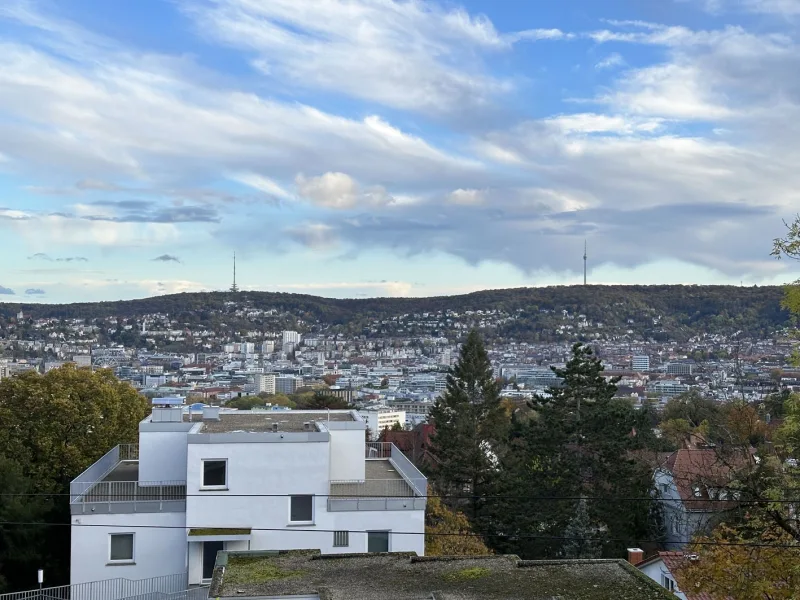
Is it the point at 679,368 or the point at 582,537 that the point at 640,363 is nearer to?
the point at 679,368

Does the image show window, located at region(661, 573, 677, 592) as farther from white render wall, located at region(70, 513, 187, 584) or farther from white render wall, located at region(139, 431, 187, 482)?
white render wall, located at region(139, 431, 187, 482)

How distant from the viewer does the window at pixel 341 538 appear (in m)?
19.0

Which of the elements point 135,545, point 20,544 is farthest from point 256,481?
point 20,544

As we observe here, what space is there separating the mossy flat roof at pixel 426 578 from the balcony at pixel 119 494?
6129 millimetres

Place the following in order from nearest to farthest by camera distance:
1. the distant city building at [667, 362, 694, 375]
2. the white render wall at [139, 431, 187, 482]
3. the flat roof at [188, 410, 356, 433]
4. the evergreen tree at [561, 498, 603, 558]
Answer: the white render wall at [139, 431, 187, 482]
the flat roof at [188, 410, 356, 433]
the evergreen tree at [561, 498, 603, 558]
the distant city building at [667, 362, 694, 375]

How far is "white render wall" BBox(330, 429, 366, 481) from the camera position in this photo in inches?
819

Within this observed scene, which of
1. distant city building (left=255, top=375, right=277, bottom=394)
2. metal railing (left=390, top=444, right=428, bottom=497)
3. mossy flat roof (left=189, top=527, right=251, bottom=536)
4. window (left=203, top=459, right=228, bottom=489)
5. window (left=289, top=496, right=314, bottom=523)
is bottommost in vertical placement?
distant city building (left=255, top=375, right=277, bottom=394)

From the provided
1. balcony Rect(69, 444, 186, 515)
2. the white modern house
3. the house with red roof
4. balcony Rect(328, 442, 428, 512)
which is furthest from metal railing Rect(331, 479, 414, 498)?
the house with red roof

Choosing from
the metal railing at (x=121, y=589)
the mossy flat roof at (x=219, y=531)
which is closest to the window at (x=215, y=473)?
the mossy flat roof at (x=219, y=531)

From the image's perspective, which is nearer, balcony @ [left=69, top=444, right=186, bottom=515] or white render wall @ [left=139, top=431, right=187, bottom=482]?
balcony @ [left=69, top=444, right=186, bottom=515]

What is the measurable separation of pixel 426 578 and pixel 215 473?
26.9 feet

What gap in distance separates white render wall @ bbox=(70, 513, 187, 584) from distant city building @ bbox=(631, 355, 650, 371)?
179m

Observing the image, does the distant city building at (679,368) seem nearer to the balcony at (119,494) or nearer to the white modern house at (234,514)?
the white modern house at (234,514)

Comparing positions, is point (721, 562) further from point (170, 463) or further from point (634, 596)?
point (170, 463)
